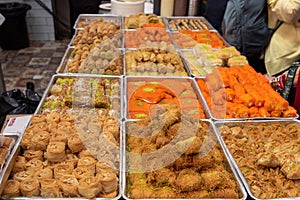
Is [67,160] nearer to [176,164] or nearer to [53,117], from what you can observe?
[53,117]

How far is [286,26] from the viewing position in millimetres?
2787

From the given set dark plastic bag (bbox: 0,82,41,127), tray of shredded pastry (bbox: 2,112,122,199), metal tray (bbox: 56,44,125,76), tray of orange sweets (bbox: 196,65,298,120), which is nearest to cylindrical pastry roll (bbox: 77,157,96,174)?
tray of shredded pastry (bbox: 2,112,122,199)

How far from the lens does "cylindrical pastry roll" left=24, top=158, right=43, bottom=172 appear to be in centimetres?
145

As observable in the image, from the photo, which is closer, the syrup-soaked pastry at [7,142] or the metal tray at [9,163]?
the metal tray at [9,163]

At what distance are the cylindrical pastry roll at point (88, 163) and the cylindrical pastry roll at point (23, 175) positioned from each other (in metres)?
0.21

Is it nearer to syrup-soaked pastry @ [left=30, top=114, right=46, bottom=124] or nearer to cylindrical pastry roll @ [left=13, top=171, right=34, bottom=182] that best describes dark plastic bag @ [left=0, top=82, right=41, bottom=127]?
syrup-soaked pastry @ [left=30, top=114, right=46, bottom=124]

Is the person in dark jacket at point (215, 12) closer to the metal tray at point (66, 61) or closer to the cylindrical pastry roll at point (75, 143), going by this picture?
the metal tray at point (66, 61)

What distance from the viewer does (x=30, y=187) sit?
52.4 inches

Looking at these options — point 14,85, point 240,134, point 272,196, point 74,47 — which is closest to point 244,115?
point 240,134

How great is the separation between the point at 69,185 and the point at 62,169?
5.1 inches

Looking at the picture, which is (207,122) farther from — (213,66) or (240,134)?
(213,66)

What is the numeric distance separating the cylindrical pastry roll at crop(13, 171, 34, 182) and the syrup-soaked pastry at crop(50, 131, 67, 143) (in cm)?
19

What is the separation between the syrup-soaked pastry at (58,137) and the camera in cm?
154

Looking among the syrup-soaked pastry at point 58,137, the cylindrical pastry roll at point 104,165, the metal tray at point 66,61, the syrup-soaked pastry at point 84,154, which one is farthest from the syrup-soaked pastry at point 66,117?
the metal tray at point 66,61
